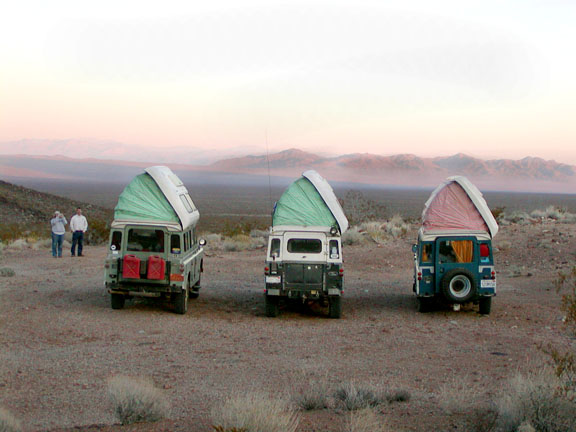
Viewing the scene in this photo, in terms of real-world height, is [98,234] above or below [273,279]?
above

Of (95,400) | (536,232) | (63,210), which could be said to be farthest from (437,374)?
(63,210)

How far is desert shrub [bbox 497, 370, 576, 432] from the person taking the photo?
6.45 metres

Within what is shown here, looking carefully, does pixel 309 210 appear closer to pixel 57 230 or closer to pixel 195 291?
pixel 195 291

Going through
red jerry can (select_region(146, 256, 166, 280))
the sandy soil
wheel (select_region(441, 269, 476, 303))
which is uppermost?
red jerry can (select_region(146, 256, 166, 280))

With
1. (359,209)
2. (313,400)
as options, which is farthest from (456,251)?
(359,209)

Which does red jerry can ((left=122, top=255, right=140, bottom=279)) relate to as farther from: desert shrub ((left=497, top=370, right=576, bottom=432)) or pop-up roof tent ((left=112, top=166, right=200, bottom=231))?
desert shrub ((left=497, top=370, right=576, bottom=432))

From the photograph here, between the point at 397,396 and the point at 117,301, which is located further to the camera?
the point at 117,301

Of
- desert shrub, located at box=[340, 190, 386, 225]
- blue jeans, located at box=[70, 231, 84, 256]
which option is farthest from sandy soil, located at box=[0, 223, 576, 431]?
desert shrub, located at box=[340, 190, 386, 225]

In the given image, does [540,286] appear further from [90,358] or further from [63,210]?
[63,210]

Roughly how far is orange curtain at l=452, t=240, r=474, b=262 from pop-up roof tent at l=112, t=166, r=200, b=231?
6.02m

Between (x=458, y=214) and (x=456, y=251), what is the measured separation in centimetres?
85

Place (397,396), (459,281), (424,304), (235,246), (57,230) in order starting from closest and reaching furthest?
(397,396) → (459,281) → (424,304) → (57,230) → (235,246)

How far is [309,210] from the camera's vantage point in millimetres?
14766

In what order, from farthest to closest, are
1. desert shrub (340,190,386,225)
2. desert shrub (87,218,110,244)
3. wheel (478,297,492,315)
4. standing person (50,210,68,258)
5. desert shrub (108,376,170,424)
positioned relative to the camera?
1. desert shrub (340,190,386,225)
2. desert shrub (87,218,110,244)
3. standing person (50,210,68,258)
4. wheel (478,297,492,315)
5. desert shrub (108,376,170,424)
